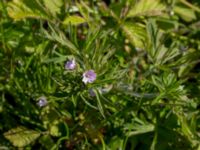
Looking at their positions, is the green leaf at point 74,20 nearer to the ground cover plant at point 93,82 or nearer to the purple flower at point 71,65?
the ground cover plant at point 93,82

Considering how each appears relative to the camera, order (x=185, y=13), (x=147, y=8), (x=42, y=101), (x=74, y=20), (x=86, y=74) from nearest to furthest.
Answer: (x=86, y=74)
(x=42, y=101)
(x=74, y=20)
(x=147, y=8)
(x=185, y=13)

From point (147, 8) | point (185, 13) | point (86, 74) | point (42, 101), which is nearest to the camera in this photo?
point (86, 74)

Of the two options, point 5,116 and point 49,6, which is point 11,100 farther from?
point 49,6

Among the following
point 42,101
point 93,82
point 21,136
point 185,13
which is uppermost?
point 185,13

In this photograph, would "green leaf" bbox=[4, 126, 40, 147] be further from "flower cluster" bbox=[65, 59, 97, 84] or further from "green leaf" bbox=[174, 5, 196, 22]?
"green leaf" bbox=[174, 5, 196, 22]

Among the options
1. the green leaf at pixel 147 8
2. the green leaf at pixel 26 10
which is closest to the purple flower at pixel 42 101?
the green leaf at pixel 26 10

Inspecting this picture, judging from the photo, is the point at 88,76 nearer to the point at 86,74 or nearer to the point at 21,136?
the point at 86,74

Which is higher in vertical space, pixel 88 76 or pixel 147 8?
pixel 147 8

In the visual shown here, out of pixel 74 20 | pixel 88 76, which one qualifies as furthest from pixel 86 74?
pixel 74 20

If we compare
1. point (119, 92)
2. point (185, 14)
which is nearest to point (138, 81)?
point (119, 92)
